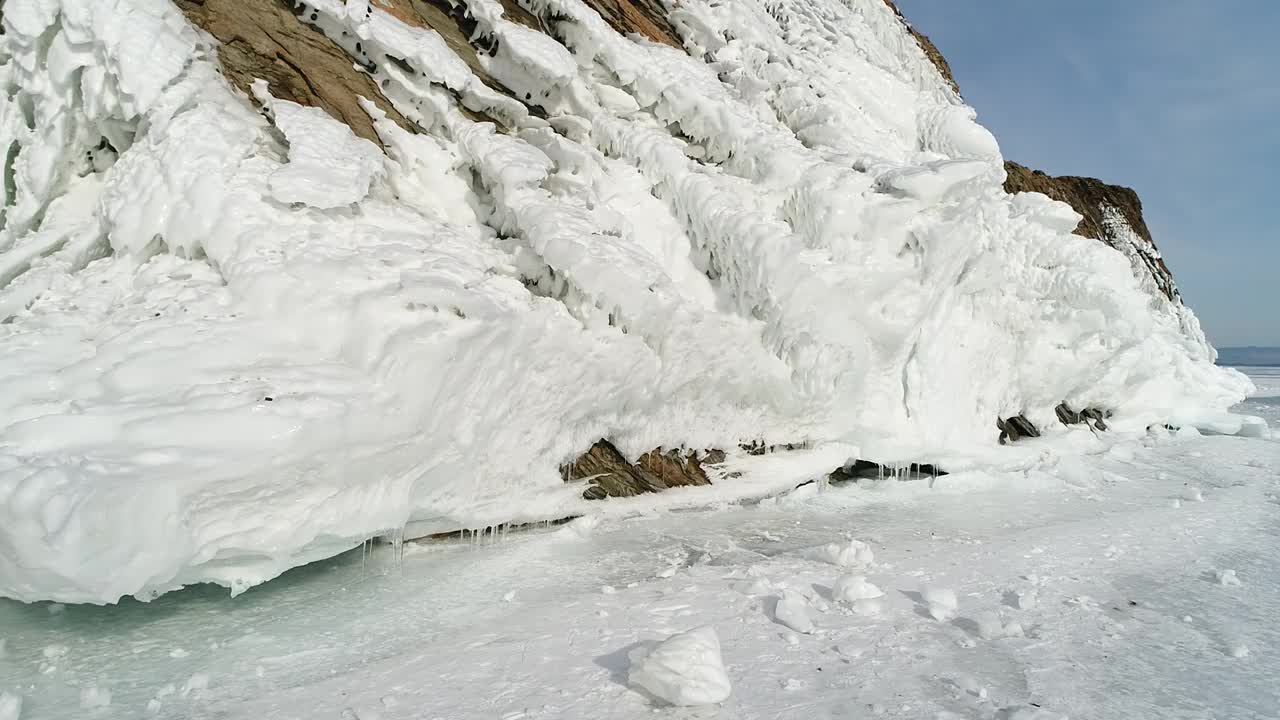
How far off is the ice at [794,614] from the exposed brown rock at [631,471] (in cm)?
247

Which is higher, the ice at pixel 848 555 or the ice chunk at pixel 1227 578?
the ice chunk at pixel 1227 578

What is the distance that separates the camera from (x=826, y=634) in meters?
3.04

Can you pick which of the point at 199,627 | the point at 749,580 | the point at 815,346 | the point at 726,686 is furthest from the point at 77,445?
the point at 815,346

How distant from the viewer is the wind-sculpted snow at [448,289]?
129 inches

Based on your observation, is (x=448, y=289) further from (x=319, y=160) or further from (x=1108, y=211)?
(x=1108, y=211)

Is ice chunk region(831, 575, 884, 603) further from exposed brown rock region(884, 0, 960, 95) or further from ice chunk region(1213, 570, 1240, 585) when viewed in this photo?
exposed brown rock region(884, 0, 960, 95)

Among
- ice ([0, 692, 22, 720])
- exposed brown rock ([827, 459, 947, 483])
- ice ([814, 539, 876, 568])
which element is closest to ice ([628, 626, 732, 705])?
ice ([814, 539, 876, 568])

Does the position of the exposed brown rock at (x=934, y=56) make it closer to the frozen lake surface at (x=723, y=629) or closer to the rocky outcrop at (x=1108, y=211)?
the rocky outcrop at (x=1108, y=211)

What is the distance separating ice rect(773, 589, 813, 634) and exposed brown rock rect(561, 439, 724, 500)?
2465mm

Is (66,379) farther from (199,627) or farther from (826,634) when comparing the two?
(826,634)

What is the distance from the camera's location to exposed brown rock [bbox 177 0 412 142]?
529 cm

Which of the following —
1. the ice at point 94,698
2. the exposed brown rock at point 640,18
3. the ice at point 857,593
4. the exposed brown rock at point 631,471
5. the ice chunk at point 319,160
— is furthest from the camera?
the exposed brown rock at point 640,18

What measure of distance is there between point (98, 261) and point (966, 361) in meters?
8.36

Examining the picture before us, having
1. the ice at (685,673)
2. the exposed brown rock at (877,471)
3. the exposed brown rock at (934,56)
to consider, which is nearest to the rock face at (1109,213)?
the exposed brown rock at (934,56)
